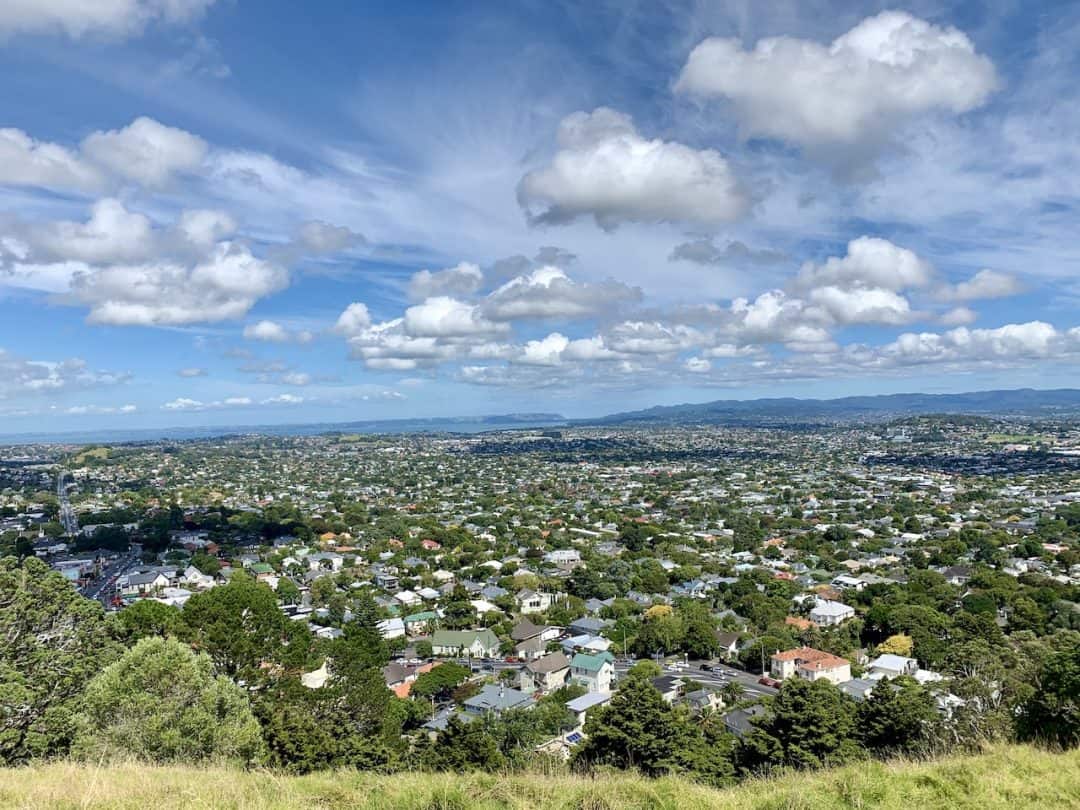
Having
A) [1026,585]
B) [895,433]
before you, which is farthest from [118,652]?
[895,433]

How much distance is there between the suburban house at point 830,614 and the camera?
25.4m

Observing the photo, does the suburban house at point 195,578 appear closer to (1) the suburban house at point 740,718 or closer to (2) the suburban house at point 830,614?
(1) the suburban house at point 740,718

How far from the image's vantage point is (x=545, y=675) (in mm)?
20531

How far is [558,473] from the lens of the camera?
88125 mm

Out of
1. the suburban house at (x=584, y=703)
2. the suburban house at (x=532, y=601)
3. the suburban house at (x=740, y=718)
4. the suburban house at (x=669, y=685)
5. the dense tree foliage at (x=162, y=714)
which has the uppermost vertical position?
the dense tree foliage at (x=162, y=714)

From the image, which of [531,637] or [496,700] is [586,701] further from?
[531,637]

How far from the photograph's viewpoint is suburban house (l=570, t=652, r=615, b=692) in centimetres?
2005

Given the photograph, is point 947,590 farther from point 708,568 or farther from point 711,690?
point 711,690

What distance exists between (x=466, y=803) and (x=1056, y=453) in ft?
346

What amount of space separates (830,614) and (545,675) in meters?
12.1

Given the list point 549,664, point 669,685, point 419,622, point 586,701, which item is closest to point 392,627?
point 419,622

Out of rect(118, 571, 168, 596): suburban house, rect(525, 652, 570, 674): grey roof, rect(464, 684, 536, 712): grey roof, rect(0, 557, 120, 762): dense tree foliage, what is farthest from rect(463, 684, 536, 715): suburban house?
rect(118, 571, 168, 596): suburban house

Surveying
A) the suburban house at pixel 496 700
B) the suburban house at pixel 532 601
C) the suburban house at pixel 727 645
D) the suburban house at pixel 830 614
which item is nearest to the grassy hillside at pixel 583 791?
the suburban house at pixel 496 700

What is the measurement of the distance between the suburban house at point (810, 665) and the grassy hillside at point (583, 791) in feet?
49.6
